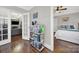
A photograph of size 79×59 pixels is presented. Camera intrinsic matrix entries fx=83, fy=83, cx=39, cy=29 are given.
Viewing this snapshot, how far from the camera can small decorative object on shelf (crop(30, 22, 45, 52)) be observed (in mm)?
1751

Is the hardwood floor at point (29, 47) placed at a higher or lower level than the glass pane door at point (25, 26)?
lower

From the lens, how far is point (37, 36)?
1.79 meters

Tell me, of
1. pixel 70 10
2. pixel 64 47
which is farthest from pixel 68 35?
pixel 70 10

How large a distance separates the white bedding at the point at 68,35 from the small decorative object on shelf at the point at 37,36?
0.31 m

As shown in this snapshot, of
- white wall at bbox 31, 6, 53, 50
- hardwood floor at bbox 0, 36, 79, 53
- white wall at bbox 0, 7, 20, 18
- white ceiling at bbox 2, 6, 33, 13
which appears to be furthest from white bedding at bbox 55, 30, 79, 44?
white wall at bbox 0, 7, 20, 18

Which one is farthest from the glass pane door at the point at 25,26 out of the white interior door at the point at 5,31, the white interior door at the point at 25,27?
the white interior door at the point at 5,31

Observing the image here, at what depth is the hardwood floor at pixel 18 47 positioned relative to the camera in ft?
5.57

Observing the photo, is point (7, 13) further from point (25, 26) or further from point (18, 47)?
point (18, 47)

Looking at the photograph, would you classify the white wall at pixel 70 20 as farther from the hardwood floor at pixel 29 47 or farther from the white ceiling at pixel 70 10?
the hardwood floor at pixel 29 47

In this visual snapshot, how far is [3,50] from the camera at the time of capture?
5.57ft

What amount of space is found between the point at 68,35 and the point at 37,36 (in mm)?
646

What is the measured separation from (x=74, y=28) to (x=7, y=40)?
1387 millimetres
